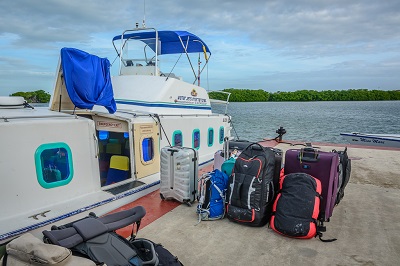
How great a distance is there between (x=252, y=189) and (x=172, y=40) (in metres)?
6.39

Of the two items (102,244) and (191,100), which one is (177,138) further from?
(102,244)

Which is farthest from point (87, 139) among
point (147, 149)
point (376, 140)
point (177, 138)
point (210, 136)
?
point (376, 140)

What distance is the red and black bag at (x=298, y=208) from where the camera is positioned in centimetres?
412

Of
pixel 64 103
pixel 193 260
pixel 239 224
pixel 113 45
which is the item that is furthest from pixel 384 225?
pixel 113 45

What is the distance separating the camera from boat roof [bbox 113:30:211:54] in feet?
28.4

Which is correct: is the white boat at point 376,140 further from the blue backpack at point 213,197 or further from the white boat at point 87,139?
the blue backpack at point 213,197

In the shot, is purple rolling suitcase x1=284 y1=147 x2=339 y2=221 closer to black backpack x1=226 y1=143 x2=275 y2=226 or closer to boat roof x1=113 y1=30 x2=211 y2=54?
Answer: black backpack x1=226 y1=143 x2=275 y2=226

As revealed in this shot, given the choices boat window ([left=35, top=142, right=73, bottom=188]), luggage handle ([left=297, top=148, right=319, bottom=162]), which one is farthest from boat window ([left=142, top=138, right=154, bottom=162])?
luggage handle ([left=297, top=148, right=319, bottom=162])

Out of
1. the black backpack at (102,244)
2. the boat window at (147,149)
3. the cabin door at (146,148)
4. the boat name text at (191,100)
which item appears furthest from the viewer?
the boat name text at (191,100)

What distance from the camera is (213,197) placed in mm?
4879

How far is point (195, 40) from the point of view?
9211 millimetres

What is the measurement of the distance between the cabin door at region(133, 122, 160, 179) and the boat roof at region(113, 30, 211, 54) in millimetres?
3030

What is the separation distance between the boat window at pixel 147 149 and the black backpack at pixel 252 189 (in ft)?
7.89

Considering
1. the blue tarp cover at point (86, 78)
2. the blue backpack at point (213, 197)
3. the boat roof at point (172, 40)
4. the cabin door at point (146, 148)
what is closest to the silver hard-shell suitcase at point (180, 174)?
the blue backpack at point (213, 197)
